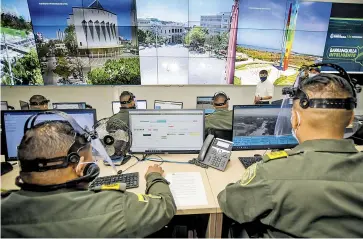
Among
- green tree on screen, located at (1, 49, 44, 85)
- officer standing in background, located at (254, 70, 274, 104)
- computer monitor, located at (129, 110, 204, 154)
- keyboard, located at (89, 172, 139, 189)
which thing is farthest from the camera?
officer standing in background, located at (254, 70, 274, 104)

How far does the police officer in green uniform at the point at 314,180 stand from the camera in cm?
75

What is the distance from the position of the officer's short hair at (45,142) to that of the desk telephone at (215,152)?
96cm

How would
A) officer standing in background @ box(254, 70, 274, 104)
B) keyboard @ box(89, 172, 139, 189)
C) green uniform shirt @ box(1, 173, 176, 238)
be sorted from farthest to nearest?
officer standing in background @ box(254, 70, 274, 104), keyboard @ box(89, 172, 139, 189), green uniform shirt @ box(1, 173, 176, 238)

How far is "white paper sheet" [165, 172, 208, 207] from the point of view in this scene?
3.70ft

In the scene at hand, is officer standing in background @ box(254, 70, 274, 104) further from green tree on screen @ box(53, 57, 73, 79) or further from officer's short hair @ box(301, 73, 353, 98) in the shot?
green tree on screen @ box(53, 57, 73, 79)

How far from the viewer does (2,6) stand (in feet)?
11.7

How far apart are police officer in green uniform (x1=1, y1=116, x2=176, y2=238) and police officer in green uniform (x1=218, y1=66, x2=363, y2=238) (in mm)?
436

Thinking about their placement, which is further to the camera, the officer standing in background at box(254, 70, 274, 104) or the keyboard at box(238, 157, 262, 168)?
the officer standing in background at box(254, 70, 274, 104)

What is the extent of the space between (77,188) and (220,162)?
0.96 metres

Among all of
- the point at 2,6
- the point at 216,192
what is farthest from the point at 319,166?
the point at 2,6

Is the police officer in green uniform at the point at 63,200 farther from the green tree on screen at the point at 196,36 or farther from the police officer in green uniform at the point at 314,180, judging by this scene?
the green tree on screen at the point at 196,36

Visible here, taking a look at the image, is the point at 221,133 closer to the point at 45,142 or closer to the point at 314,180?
the point at 314,180

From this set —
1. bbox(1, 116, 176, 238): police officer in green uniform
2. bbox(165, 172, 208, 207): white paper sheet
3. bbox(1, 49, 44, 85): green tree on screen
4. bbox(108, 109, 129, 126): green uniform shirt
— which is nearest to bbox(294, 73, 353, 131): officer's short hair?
bbox(165, 172, 208, 207): white paper sheet

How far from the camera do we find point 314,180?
0.76 metres
